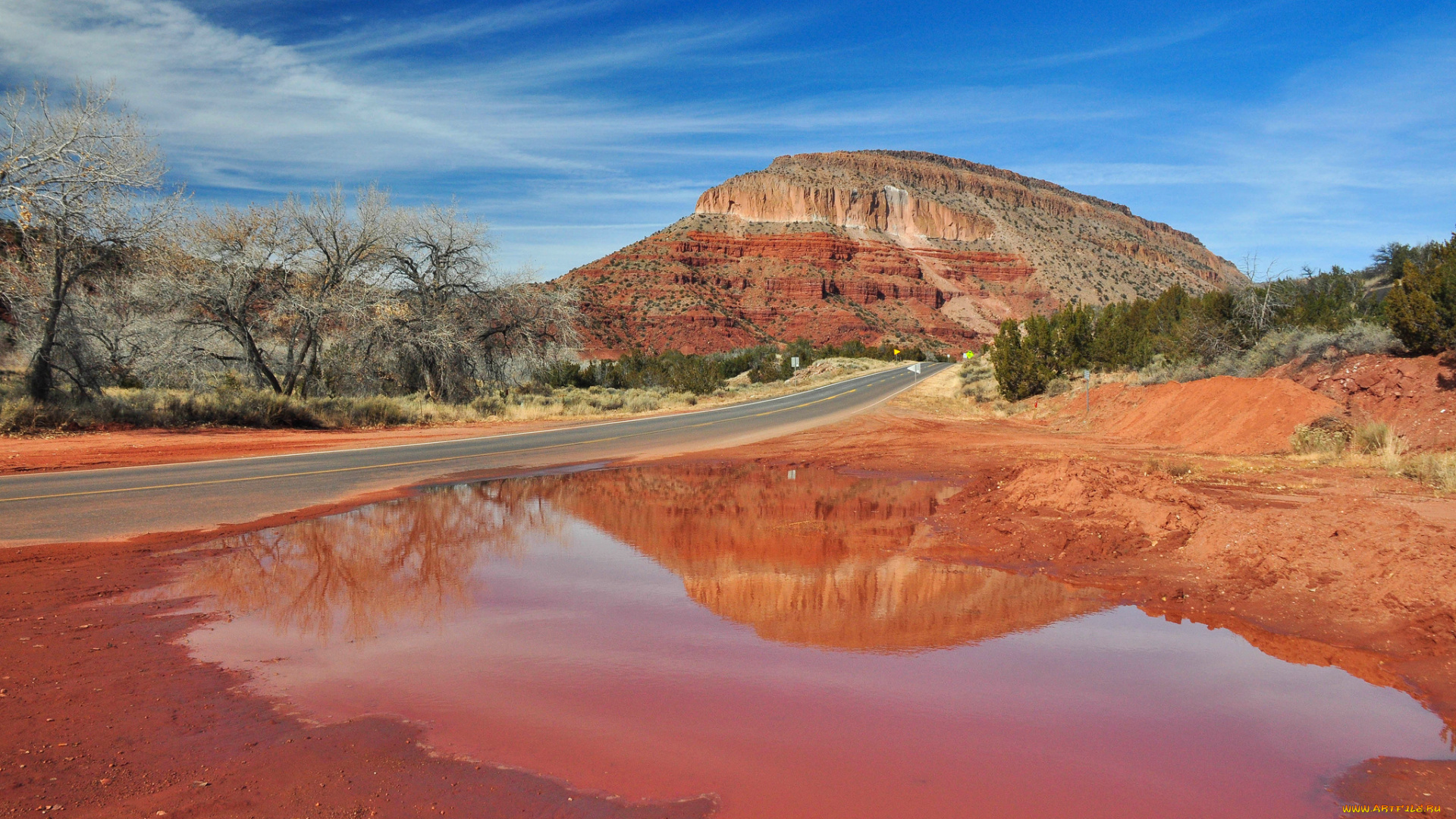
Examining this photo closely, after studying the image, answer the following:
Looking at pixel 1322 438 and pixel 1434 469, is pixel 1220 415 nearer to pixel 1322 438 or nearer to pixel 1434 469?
pixel 1322 438

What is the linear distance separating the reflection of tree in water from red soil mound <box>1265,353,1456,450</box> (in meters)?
15.6

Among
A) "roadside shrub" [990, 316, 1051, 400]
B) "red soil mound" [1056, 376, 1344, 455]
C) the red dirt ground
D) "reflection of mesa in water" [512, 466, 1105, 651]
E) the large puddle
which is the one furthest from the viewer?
"roadside shrub" [990, 316, 1051, 400]

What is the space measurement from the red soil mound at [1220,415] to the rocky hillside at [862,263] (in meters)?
80.6

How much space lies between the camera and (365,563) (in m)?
8.48

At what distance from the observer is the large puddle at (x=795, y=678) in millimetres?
4148

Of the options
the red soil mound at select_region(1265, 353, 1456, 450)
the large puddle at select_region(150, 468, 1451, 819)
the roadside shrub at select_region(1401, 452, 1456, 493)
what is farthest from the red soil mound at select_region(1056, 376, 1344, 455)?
the large puddle at select_region(150, 468, 1451, 819)

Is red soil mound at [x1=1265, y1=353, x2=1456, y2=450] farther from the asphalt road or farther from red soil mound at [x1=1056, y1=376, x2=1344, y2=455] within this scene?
the asphalt road

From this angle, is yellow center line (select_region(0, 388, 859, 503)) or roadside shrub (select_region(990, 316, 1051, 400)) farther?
roadside shrub (select_region(990, 316, 1051, 400))

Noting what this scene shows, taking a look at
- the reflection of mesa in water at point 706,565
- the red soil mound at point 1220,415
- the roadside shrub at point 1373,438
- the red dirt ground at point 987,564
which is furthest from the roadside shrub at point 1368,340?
the reflection of mesa in water at point 706,565

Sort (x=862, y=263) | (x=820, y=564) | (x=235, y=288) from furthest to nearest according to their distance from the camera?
(x=862, y=263) < (x=235, y=288) < (x=820, y=564)

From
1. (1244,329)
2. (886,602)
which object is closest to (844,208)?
(1244,329)

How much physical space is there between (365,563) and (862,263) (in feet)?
466

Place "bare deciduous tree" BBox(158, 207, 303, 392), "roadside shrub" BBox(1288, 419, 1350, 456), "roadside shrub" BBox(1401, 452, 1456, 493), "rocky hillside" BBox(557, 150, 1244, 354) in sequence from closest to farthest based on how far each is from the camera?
"roadside shrub" BBox(1401, 452, 1456, 493) → "roadside shrub" BBox(1288, 419, 1350, 456) → "bare deciduous tree" BBox(158, 207, 303, 392) → "rocky hillside" BBox(557, 150, 1244, 354)

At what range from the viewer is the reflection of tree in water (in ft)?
22.6
